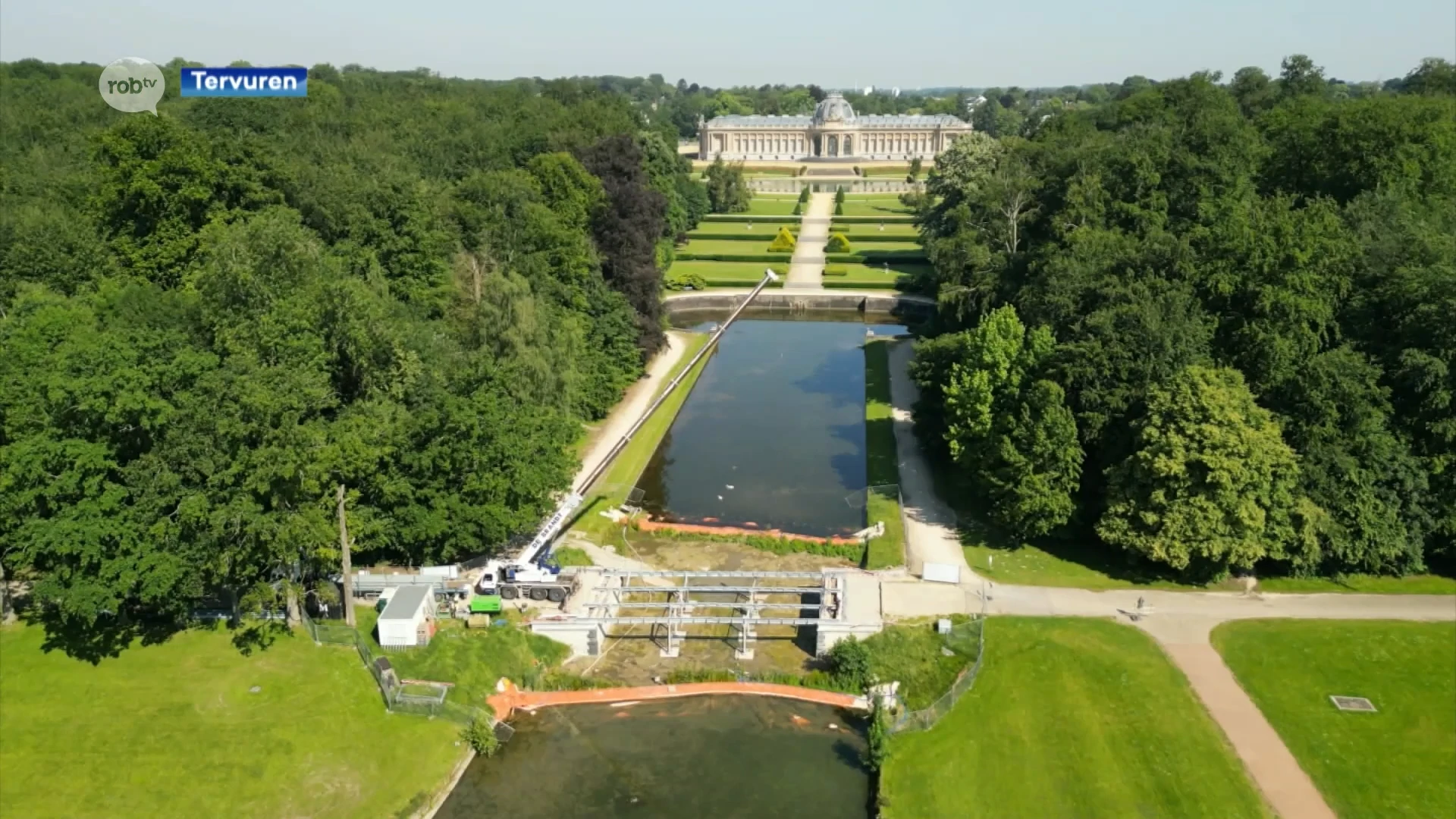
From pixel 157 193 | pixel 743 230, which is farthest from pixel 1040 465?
pixel 743 230

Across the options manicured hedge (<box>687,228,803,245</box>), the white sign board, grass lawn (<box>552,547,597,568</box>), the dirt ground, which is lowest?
the dirt ground

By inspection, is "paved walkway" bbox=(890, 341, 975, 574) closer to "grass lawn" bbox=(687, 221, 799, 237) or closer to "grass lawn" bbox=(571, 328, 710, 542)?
"grass lawn" bbox=(571, 328, 710, 542)

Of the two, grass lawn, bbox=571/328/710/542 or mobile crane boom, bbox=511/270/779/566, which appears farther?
grass lawn, bbox=571/328/710/542

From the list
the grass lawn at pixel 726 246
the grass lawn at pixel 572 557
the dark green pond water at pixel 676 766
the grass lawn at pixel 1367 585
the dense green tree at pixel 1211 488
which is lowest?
the dark green pond water at pixel 676 766

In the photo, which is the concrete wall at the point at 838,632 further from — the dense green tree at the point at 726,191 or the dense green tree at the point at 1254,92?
the dense green tree at the point at 726,191

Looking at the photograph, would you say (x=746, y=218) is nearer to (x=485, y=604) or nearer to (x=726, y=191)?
(x=726, y=191)

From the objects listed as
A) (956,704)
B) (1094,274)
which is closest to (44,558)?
(956,704)

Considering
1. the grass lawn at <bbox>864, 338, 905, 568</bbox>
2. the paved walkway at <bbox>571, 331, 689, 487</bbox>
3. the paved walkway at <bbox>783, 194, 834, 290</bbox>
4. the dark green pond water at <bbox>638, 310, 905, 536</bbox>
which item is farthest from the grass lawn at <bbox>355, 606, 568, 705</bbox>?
the paved walkway at <bbox>783, 194, 834, 290</bbox>

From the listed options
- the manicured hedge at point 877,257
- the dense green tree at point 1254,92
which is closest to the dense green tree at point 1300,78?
the dense green tree at point 1254,92
